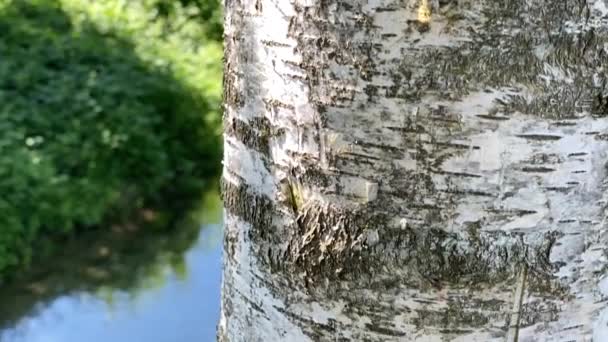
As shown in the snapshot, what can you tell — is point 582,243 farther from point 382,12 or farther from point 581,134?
point 382,12

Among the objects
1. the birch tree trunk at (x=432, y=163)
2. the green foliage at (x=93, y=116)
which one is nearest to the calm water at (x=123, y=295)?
the green foliage at (x=93, y=116)

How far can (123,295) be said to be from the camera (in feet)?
15.4

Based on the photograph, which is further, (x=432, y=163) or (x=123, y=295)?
(x=123, y=295)

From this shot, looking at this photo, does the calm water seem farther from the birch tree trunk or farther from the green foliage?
the birch tree trunk

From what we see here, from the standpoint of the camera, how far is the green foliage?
492 cm

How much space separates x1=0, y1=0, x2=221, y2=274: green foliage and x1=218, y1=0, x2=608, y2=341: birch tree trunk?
4218 mm

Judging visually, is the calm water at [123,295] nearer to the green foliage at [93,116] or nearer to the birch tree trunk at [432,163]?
the green foliage at [93,116]

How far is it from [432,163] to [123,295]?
4320 mm

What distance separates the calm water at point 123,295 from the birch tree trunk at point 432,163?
3.68 meters

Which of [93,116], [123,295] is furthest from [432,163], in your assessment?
[93,116]

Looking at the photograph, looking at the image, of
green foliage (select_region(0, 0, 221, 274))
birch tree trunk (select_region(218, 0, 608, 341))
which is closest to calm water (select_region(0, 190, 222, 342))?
green foliage (select_region(0, 0, 221, 274))

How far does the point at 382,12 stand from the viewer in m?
0.54

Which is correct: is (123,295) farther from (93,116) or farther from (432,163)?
(432,163)

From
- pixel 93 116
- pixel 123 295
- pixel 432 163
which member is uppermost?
pixel 432 163
